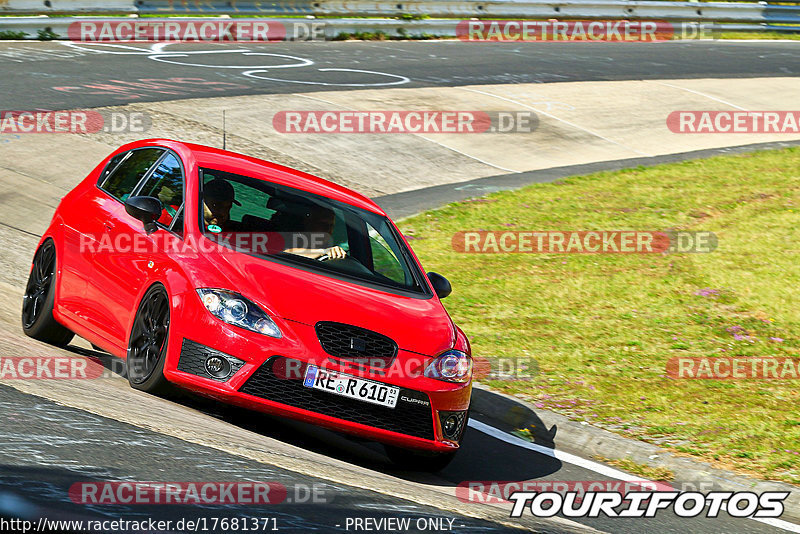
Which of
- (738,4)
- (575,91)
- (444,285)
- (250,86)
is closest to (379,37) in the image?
(575,91)

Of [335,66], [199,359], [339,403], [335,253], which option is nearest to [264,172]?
[335,253]

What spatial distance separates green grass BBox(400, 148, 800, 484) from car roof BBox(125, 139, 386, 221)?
213 cm

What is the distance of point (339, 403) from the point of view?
234 inches

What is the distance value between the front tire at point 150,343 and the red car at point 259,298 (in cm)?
1

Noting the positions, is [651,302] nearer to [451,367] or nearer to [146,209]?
[451,367]

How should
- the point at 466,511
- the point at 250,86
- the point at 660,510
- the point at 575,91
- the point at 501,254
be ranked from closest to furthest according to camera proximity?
the point at 466,511 → the point at 660,510 → the point at 501,254 → the point at 250,86 → the point at 575,91

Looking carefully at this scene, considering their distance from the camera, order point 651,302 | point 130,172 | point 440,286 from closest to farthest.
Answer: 1. point 440,286
2. point 130,172
3. point 651,302

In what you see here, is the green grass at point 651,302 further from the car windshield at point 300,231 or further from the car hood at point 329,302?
the car hood at point 329,302

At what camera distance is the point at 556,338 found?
31.7 ft

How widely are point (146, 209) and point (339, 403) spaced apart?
6.30 feet

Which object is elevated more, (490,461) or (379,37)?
(379,37)

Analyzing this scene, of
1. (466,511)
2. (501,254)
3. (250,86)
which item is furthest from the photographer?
(250,86)

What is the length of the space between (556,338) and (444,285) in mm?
2634

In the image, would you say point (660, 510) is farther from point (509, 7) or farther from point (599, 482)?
point (509, 7)
